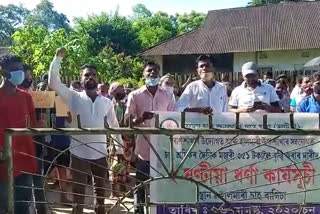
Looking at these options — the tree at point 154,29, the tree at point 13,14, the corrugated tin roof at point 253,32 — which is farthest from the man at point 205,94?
the tree at point 13,14

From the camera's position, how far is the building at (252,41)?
3188 cm

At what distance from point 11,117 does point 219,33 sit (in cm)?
3089

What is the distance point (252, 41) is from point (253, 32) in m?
1.45

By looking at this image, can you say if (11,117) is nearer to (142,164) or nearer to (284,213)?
(142,164)

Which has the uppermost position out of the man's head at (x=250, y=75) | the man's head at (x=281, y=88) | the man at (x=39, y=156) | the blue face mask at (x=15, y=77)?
the man's head at (x=281, y=88)

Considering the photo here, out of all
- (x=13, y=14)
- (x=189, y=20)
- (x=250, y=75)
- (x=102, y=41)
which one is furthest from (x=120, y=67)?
(x=13, y=14)

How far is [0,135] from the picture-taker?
4547 millimetres

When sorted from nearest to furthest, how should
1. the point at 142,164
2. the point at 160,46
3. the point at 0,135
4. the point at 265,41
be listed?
the point at 0,135 < the point at 142,164 < the point at 265,41 < the point at 160,46

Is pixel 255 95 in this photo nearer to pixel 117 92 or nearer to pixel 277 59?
pixel 117 92

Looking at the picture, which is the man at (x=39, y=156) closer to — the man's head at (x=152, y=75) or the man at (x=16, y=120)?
the man at (x=16, y=120)

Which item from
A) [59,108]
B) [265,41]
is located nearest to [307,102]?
[59,108]

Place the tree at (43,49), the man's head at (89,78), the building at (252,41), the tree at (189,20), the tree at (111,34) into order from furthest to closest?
the tree at (189,20) < the tree at (111,34) < the building at (252,41) < the tree at (43,49) < the man's head at (89,78)

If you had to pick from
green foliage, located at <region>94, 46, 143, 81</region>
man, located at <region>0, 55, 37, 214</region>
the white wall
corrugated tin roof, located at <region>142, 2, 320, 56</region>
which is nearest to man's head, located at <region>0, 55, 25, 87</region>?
man, located at <region>0, 55, 37, 214</region>

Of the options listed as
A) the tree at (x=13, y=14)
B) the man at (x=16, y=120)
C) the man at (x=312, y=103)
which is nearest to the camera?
the man at (x=16, y=120)
